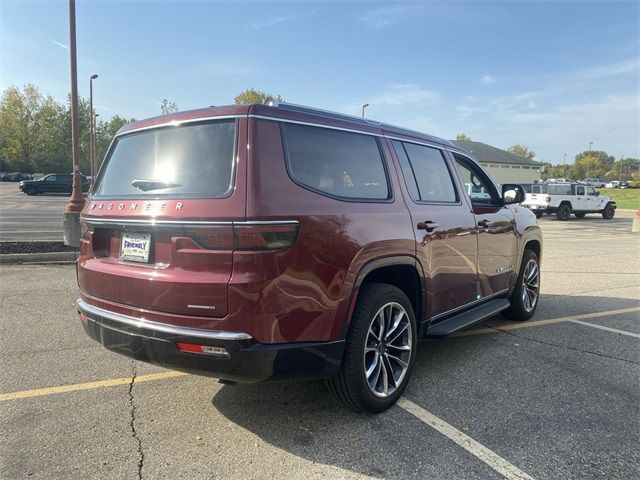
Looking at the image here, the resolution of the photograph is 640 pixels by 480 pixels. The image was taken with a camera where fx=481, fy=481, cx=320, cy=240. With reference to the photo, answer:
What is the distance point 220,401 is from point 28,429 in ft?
3.93

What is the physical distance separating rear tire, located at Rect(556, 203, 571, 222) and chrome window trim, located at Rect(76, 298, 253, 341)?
26953 millimetres

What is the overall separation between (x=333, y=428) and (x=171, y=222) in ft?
5.40

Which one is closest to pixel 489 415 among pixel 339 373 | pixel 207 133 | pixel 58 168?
pixel 339 373

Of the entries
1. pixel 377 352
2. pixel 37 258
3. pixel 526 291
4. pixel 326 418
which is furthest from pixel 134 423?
pixel 37 258

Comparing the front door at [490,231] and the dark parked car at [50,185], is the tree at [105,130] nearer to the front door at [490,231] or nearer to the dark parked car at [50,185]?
the dark parked car at [50,185]

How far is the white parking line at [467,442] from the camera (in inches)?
104

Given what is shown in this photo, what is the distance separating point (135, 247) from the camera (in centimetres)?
291

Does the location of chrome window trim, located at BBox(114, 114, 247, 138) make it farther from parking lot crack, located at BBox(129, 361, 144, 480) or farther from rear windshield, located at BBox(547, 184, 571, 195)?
rear windshield, located at BBox(547, 184, 571, 195)

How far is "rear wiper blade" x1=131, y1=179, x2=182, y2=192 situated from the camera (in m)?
2.88

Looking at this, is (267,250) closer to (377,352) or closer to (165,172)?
(165,172)

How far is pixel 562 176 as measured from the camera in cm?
14100

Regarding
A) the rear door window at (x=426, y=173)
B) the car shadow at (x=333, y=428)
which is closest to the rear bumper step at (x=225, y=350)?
the car shadow at (x=333, y=428)

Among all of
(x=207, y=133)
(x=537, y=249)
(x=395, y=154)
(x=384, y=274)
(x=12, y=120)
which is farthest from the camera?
(x=12, y=120)

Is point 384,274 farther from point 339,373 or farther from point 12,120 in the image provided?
point 12,120
